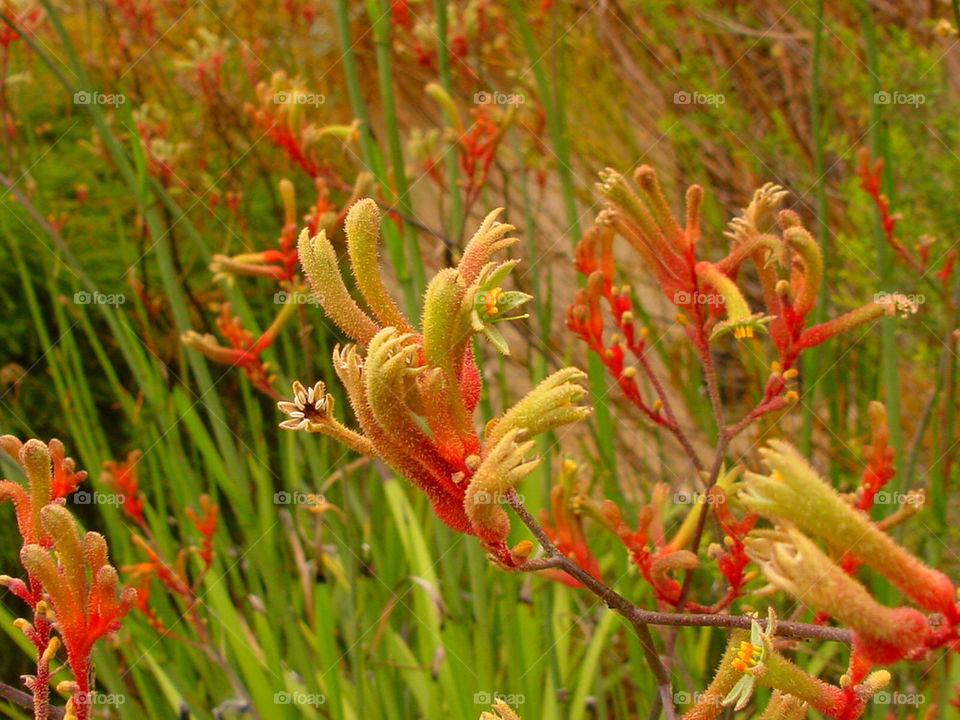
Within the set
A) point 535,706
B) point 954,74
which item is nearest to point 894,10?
point 954,74

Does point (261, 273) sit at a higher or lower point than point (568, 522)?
higher

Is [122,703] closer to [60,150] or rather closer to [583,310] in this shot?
[583,310]

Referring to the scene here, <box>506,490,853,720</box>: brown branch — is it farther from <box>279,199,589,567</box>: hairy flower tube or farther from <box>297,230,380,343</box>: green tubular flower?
<box>297,230,380,343</box>: green tubular flower

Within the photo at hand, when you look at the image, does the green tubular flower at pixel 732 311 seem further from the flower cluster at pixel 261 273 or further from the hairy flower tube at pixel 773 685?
the flower cluster at pixel 261 273

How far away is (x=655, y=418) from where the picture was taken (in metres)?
0.88

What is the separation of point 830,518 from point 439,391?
0.65 feet

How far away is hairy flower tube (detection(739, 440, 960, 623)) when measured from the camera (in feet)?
1.20

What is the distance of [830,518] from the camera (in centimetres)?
37

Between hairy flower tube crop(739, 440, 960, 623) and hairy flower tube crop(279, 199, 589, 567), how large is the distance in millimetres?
109

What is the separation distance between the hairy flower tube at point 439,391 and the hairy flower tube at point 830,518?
109 mm

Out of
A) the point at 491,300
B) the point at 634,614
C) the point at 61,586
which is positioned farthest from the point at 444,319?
the point at 61,586

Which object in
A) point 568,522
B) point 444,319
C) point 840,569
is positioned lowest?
point 568,522

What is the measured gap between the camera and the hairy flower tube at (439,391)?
1.51ft

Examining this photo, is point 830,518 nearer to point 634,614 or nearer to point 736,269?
point 634,614
